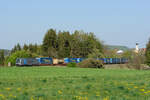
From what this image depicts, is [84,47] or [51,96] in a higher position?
[84,47]

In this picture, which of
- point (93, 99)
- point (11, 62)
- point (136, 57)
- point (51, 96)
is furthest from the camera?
point (11, 62)

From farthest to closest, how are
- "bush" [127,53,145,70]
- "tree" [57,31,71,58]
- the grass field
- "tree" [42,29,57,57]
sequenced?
"tree" [42,29,57,57] < "tree" [57,31,71,58] < "bush" [127,53,145,70] < the grass field

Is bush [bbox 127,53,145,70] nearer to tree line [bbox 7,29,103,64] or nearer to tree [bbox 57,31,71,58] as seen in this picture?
tree line [bbox 7,29,103,64]

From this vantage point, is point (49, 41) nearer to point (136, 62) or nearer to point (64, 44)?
point (64, 44)

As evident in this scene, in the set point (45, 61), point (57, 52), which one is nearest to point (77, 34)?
point (57, 52)

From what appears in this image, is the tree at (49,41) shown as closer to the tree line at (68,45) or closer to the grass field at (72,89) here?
the tree line at (68,45)

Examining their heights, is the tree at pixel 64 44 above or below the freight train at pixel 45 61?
above

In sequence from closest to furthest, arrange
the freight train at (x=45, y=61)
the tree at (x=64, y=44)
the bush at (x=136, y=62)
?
the bush at (x=136, y=62)
the freight train at (x=45, y=61)
the tree at (x=64, y=44)

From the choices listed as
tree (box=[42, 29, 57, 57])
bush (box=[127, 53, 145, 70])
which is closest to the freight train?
tree (box=[42, 29, 57, 57])

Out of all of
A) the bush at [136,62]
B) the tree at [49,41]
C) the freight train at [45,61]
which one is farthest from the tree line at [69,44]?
the bush at [136,62]

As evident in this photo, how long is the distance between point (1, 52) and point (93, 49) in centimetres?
3091

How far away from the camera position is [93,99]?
401 inches

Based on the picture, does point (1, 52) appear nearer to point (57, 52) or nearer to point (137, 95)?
point (57, 52)

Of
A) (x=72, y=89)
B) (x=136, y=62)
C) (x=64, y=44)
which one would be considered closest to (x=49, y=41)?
(x=64, y=44)
